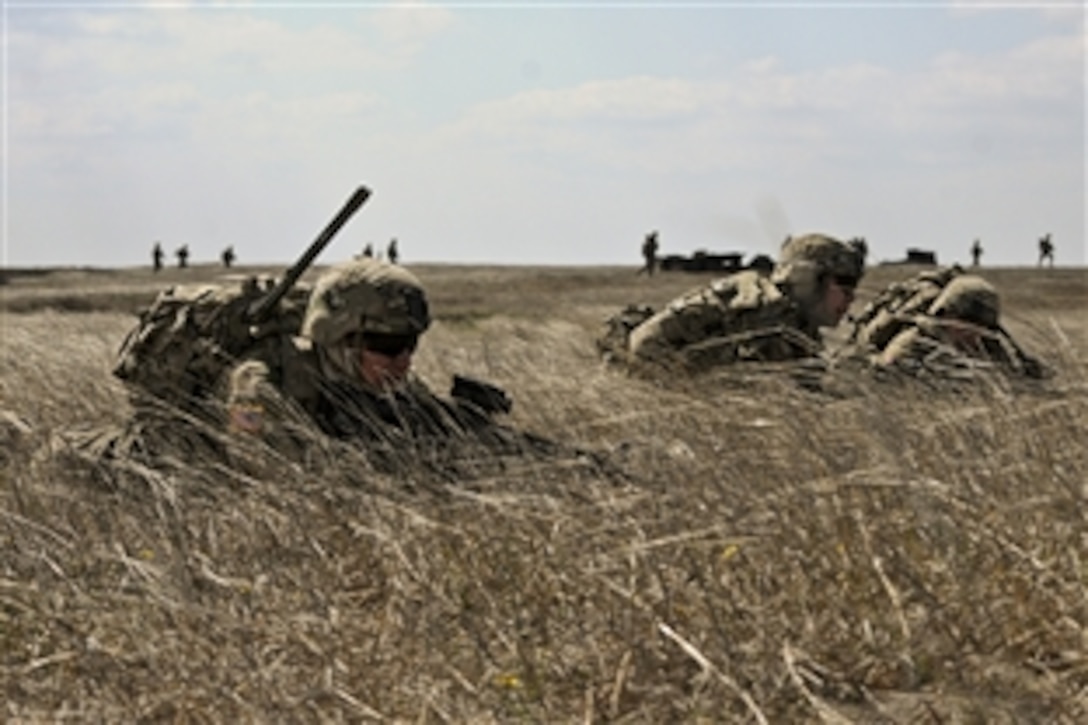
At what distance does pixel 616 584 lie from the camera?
362 centimetres

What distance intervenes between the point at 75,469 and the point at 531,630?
2.74m

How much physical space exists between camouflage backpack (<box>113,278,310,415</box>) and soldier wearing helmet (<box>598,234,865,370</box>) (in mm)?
2865

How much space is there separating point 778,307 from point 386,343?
3.57 metres

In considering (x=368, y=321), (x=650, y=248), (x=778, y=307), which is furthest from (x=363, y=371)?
(x=650, y=248)

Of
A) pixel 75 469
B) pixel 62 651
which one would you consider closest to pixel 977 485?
pixel 62 651

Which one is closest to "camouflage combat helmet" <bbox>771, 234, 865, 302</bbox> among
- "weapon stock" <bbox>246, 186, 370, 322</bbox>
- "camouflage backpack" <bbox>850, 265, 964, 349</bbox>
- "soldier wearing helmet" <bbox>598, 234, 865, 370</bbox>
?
"soldier wearing helmet" <bbox>598, 234, 865, 370</bbox>

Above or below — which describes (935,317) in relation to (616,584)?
above

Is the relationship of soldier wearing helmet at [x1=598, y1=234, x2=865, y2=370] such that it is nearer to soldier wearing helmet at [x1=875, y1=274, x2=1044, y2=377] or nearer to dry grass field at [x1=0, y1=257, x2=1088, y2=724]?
soldier wearing helmet at [x1=875, y1=274, x2=1044, y2=377]

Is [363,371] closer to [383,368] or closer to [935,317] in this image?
[383,368]

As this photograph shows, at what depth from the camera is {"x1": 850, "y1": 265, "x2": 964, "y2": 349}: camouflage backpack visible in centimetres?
972

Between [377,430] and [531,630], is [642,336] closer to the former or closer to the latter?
[377,430]

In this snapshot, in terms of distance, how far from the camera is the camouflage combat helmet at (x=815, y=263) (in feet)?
29.9

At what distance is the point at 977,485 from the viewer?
4.11 meters

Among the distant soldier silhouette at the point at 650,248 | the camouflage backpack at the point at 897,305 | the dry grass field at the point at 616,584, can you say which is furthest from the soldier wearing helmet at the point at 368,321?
the distant soldier silhouette at the point at 650,248
